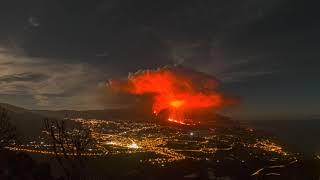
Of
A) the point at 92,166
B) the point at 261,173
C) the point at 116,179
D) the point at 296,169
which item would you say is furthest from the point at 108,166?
the point at 261,173

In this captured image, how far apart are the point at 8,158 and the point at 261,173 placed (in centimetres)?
5368

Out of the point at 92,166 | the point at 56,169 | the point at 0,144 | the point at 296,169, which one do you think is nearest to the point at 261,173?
the point at 0,144

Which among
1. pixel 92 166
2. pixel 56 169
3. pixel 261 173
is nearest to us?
pixel 261 173

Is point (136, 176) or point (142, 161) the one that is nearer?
point (136, 176)

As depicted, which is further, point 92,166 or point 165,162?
point 165,162

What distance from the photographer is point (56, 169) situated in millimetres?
147000

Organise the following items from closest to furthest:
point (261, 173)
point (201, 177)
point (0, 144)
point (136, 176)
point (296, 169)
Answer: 1. point (261, 173)
2. point (0, 144)
3. point (296, 169)
4. point (201, 177)
5. point (136, 176)

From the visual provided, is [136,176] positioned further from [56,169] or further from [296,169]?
[296,169]

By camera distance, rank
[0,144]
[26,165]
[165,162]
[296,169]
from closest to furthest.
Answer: [26,165]
[0,144]
[296,169]
[165,162]

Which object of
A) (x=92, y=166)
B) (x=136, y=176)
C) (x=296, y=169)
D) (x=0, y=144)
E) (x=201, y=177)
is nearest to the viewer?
(x=0, y=144)

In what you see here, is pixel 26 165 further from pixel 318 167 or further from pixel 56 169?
pixel 56 169

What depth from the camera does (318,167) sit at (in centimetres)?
10075

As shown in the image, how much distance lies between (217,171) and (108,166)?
5518 centimetres

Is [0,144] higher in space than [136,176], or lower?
→ higher
